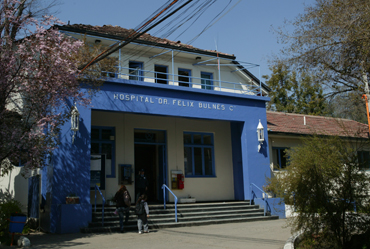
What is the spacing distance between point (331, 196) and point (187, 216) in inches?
286

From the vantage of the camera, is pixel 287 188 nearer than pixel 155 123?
Yes

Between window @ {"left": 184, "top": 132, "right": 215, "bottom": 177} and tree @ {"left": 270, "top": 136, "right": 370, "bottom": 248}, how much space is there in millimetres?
9813

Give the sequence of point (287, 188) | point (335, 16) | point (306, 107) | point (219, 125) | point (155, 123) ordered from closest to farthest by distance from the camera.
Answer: point (287, 188), point (335, 16), point (155, 123), point (219, 125), point (306, 107)

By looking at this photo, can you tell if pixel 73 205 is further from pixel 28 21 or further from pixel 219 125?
pixel 219 125

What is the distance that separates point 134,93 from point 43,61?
14.4 ft

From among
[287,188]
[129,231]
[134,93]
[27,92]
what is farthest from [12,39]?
[287,188]

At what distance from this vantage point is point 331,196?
8109 mm

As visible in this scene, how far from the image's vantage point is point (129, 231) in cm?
1241

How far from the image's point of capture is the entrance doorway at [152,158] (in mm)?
17312

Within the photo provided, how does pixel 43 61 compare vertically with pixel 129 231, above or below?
above

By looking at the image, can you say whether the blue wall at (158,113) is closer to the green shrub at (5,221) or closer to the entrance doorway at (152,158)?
the green shrub at (5,221)

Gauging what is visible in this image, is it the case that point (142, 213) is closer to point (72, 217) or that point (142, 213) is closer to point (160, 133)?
point (72, 217)

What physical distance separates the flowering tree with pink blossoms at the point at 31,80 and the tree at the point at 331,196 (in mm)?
6955

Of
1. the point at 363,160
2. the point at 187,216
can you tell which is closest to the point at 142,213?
the point at 187,216
